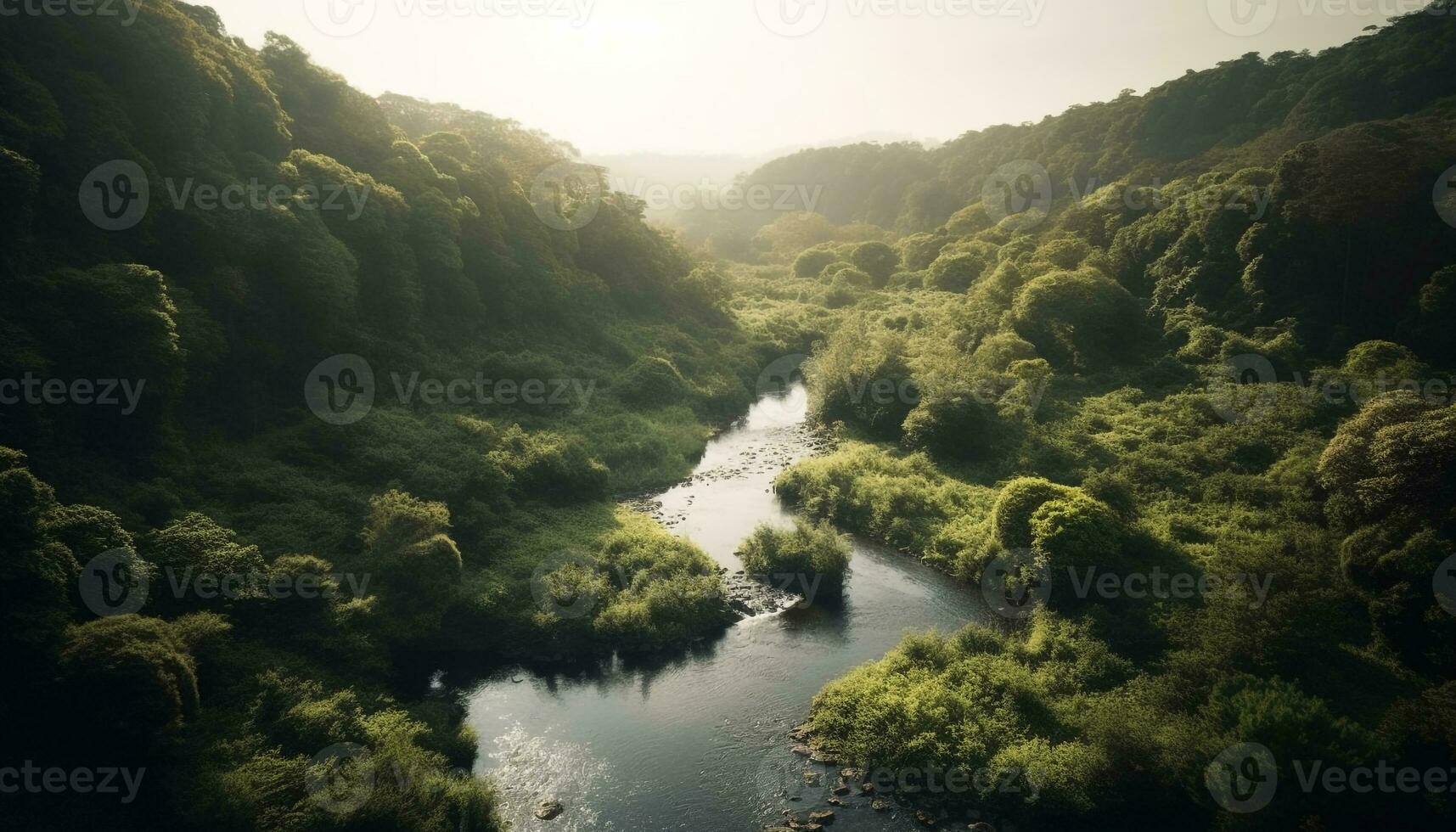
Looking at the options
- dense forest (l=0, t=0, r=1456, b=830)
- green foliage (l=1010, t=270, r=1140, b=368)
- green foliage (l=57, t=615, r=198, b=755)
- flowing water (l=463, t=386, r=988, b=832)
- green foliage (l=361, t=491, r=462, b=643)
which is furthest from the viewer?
green foliage (l=1010, t=270, r=1140, b=368)

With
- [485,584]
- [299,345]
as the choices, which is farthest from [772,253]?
[485,584]

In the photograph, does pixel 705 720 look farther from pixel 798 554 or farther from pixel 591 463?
pixel 591 463

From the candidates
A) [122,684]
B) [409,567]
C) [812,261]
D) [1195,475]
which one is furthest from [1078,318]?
[812,261]

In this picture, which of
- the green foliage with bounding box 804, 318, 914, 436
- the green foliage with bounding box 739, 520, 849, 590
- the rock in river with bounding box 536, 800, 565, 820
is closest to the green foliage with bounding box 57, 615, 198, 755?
the rock in river with bounding box 536, 800, 565, 820

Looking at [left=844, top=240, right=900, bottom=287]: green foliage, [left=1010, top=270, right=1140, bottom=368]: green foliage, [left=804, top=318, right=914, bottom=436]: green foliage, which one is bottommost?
[left=804, top=318, right=914, bottom=436]: green foliage

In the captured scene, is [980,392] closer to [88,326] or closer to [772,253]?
[88,326]

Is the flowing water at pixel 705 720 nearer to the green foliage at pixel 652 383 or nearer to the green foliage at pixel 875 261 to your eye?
the green foliage at pixel 652 383

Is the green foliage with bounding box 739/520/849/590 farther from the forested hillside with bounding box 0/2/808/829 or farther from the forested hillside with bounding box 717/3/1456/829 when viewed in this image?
the forested hillside with bounding box 717/3/1456/829
